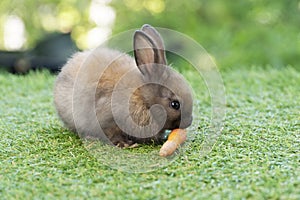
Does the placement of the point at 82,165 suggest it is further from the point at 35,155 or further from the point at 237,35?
the point at 237,35

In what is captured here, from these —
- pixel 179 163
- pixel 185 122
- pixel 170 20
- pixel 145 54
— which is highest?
pixel 170 20

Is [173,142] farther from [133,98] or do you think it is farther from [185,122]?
[133,98]

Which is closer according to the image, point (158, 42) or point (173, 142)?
point (173, 142)

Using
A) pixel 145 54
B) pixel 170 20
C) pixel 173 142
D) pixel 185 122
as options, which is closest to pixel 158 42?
pixel 145 54

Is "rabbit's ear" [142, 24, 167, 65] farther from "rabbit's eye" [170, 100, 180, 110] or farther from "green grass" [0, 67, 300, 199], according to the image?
"green grass" [0, 67, 300, 199]

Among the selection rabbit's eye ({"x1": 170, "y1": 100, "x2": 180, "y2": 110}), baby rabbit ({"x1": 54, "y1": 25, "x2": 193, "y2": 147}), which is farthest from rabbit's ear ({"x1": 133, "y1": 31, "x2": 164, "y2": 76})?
rabbit's eye ({"x1": 170, "y1": 100, "x2": 180, "y2": 110})

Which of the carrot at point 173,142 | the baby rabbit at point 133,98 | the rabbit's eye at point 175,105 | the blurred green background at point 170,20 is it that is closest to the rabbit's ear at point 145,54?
the baby rabbit at point 133,98

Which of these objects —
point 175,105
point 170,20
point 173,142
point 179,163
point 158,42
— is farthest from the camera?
point 170,20
